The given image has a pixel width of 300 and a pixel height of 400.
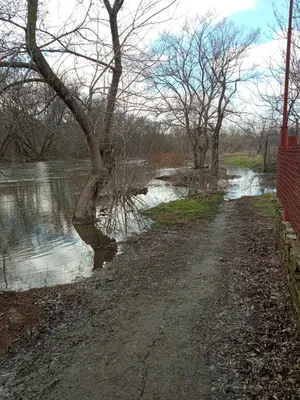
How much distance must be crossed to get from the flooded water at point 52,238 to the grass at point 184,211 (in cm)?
55

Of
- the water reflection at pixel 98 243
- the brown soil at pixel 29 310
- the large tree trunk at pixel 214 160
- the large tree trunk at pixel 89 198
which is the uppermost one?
the large tree trunk at pixel 214 160

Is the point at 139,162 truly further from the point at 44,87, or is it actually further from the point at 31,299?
the point at 31,299

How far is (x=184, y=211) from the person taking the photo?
10812 millimetres

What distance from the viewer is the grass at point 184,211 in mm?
9813

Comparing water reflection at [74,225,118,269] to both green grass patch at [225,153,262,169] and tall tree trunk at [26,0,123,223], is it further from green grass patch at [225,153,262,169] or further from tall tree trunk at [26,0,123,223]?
green grass patch at [225,153,262,169]

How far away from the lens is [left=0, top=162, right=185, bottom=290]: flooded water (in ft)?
20.4

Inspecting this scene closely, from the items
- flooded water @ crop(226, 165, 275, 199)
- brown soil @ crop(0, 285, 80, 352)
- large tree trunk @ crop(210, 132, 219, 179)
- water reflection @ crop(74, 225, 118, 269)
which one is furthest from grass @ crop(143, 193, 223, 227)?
brown soil @ crop(0, 285, 80, 352)

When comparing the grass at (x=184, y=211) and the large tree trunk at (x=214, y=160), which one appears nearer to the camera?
the grass at (x=184, y=211)

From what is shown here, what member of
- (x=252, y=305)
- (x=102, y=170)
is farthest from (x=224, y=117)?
(x=252, y=305)

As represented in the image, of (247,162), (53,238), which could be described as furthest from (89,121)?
(247,162)

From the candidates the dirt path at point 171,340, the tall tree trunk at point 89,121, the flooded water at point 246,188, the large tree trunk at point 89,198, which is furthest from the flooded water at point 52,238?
the flooded water at point 246,188

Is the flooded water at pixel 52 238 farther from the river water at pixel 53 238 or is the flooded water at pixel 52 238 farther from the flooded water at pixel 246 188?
the flooded water at pixel 246 188

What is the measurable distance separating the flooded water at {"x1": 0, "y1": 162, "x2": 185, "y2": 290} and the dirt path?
3.85 ft

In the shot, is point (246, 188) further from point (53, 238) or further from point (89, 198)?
point (53, 238)
